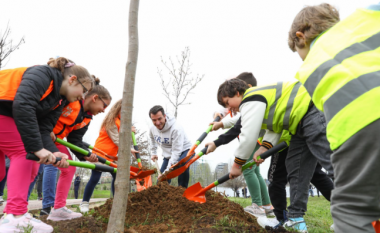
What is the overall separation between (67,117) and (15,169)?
41.3 inches

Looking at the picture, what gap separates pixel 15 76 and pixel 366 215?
2717 millimetres

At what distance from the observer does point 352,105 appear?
1.06m

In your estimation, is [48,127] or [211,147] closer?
[48,127]

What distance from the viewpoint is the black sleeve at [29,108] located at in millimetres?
2053

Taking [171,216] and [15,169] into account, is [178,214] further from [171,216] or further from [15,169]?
[15,169]

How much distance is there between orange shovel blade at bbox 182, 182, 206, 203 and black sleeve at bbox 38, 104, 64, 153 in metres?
1.68

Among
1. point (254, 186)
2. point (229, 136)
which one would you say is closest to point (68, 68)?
point (229, 136)

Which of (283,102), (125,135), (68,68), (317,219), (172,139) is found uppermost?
(68,68)

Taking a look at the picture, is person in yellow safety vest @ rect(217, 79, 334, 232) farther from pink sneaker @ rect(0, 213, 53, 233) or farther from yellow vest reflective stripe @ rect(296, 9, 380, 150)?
pink sneaker @ rect(0, 213, 53, 233)

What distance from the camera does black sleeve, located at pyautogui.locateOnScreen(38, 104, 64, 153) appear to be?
2.60 metres

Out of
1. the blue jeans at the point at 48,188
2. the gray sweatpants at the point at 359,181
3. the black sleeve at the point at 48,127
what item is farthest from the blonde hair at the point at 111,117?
the gray sweatpants at the point at 359,181

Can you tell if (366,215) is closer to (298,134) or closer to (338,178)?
(338,178)

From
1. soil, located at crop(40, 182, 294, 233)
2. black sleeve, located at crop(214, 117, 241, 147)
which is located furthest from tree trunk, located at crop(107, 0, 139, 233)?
black sleeve, located at crop(214, 117, 241, 147)

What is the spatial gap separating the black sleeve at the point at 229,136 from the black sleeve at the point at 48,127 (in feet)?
7.22
